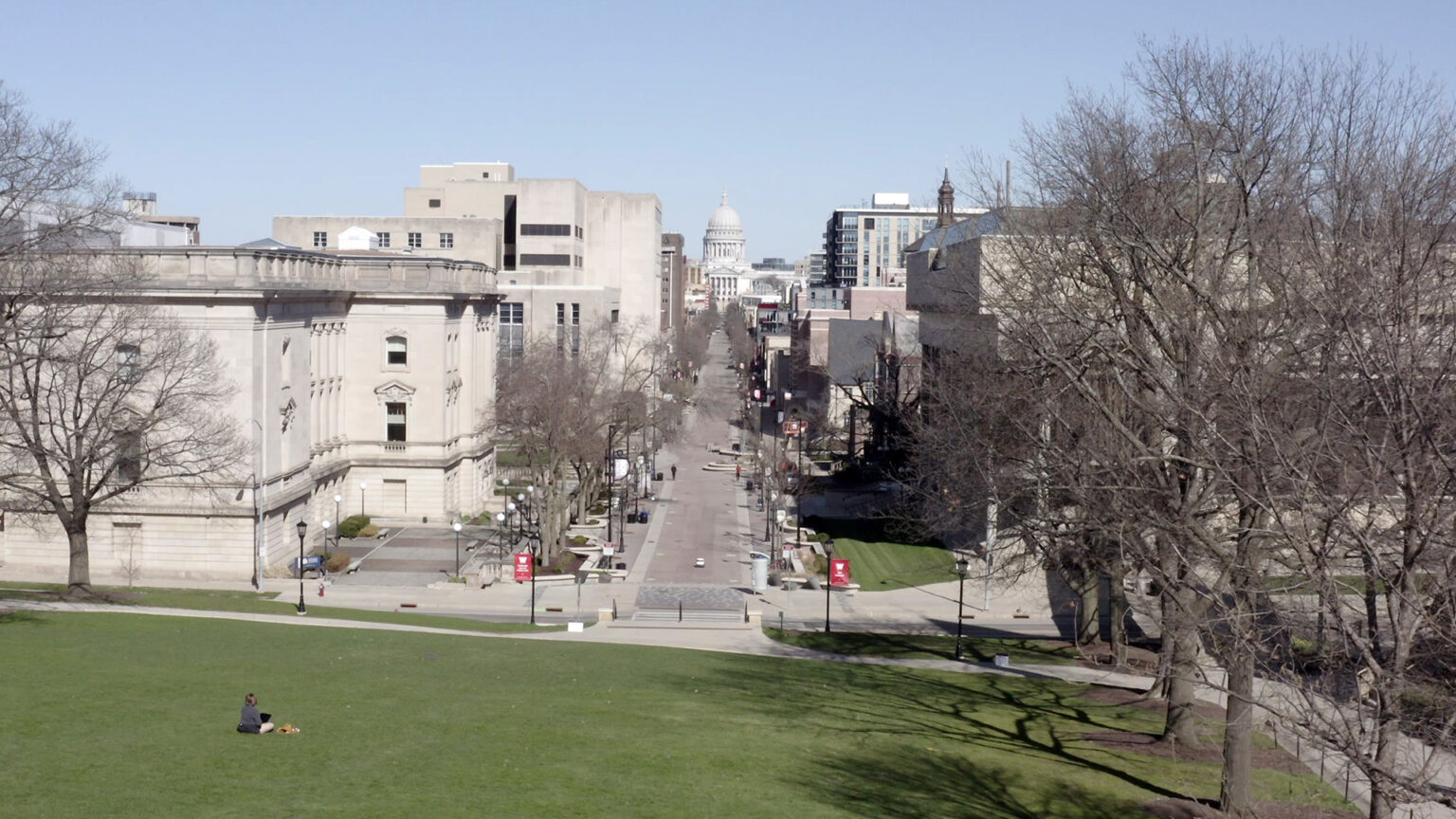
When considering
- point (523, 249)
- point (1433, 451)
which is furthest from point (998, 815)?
point (523, 249)

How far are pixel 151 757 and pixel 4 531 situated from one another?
33.0 m

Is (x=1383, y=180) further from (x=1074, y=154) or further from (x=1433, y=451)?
(x=1074, y=154)

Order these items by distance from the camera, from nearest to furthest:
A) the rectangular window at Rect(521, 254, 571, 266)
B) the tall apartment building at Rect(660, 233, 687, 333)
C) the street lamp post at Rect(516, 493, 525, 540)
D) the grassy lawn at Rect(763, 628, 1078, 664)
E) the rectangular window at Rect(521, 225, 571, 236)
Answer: the grassy lawn at Rect(763, 628, 1078, 664), the street lamp post at Rect(516, 493, 525, 540), the rectangular window at Rect(521, 254, 571, 266), the rectangular window at Rect(521, 225, 571, 236), the tall apartment building at Rect(660, 233, 687, 333)

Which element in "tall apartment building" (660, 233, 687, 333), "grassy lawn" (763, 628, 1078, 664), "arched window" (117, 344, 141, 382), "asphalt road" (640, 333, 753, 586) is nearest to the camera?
"grassy lawn" (763, 628, 1078, 664)

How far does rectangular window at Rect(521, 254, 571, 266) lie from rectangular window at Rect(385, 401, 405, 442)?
48.1m

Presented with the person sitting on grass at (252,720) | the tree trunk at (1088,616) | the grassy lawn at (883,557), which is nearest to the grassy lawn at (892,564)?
the grassy lawn at (883,557)

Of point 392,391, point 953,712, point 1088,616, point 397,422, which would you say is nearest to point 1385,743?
point 953,712

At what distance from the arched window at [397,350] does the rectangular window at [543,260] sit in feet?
155

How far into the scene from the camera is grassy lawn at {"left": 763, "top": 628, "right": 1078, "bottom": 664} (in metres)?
36.1

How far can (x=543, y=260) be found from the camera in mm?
108875

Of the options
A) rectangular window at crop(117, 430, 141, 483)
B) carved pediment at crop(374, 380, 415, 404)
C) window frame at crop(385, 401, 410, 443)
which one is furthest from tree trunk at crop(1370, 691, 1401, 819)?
window frame at crop(385, 401, 410, 443)

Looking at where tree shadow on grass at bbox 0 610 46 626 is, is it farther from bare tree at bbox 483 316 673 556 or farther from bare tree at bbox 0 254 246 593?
bare tree at bbox 483 316 673 556

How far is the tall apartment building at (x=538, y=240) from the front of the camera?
101 metres

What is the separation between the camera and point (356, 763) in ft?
61.0
